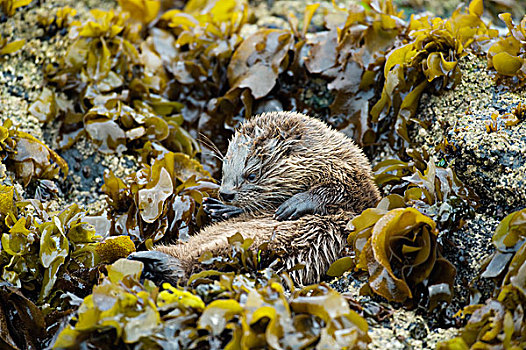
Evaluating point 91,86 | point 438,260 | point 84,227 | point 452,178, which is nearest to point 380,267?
point 438,260

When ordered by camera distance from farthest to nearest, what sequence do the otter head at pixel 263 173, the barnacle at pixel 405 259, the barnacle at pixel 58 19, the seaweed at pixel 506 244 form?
1. the barnacle at pixel 58 19
2. the otter head at pixel 263 173
3. the barnacle at pixel 405 259
4. the seaweed at pixel 506 244

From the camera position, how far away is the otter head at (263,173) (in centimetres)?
341

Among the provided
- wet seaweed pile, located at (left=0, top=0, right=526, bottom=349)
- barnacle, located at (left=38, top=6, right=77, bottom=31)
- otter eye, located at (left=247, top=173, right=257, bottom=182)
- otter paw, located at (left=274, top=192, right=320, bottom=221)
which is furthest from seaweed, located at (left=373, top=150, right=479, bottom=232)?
barnacle, located at (left=38, top=6, right=77, bottom=31)

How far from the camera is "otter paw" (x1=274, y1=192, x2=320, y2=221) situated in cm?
324

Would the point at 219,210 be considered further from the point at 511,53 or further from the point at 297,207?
the point at 511,53

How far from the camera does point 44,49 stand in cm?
472

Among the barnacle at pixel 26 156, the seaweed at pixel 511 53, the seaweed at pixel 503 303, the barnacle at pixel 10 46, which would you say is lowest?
the seaweed at pixel 503 303

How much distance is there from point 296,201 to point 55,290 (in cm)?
148

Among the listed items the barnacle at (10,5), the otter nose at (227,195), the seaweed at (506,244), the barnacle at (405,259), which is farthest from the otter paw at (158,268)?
the barnacle at (10,5)

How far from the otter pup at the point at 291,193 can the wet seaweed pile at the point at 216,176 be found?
6.0 inches

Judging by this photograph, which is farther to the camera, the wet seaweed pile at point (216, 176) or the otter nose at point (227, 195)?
the otter nose at point (227, 195)

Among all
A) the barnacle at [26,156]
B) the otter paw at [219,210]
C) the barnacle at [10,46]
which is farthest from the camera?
the barnacle at [10,46]

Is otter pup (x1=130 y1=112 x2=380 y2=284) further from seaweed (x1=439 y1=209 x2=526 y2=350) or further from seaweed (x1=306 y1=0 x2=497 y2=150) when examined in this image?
seaweed (x1=439 y1=209 x2=526 y2=350)

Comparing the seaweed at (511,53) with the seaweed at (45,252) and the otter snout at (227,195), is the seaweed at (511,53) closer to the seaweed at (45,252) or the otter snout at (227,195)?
the otter snout at (227,195)
